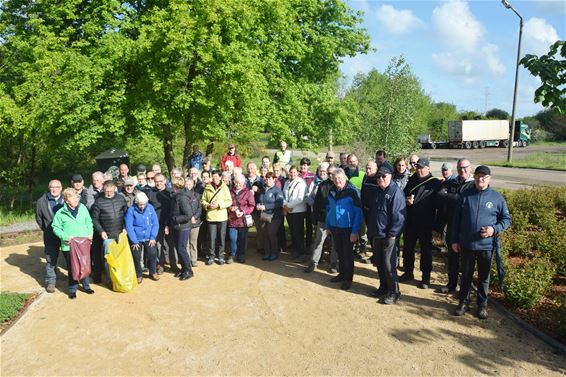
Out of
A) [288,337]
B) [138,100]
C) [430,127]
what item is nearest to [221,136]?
[138,100]

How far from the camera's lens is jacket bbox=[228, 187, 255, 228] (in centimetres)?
797

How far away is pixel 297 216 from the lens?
324 inches

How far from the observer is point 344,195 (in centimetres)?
670

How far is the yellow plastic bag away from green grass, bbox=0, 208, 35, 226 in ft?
29.3

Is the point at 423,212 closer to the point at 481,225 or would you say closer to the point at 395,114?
the point at 481,225

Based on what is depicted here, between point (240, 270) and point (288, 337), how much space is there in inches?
104

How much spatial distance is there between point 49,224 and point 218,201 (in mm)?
2831

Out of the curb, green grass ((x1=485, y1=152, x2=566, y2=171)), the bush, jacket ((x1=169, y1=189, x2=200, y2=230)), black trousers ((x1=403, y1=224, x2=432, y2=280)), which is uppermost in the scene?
green grass ((x1=485, y1=152, x2=566, y2=171))

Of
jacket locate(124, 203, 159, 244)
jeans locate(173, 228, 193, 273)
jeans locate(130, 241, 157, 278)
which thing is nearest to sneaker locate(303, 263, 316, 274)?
jeans locate(173, 228, 193, 273)

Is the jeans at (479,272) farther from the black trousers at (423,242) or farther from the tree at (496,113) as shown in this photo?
the tree at (496,113)

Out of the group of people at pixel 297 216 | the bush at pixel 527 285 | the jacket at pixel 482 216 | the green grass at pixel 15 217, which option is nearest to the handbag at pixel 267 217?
the group of people at pixel 297 216

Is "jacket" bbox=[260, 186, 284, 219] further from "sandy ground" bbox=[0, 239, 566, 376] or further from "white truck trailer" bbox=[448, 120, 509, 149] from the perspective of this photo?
"white truck trailer" bbox=[448, 120, 509, 149]

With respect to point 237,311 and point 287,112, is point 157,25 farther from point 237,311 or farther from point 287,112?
point 237,311

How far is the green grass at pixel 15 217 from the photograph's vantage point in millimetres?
13673
